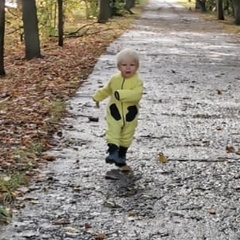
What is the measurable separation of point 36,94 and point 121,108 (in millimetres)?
4826

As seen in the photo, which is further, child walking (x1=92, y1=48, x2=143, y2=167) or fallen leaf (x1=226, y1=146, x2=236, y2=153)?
fallen leaf (x1=226, y1=146, x2=236, y2=153)

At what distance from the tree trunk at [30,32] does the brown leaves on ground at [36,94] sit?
0.84 feet

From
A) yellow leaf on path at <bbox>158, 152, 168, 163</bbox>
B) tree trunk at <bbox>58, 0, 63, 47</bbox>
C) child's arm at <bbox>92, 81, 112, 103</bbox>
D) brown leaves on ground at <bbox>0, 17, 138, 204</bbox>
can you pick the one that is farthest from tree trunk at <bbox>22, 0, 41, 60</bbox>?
child's arm at <bbox>92, 81, 112, 103</bbox>

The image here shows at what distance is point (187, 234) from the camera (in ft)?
15.6

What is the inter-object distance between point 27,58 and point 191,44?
746 cm

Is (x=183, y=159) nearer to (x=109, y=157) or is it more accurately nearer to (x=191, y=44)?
(x=109, y=157)

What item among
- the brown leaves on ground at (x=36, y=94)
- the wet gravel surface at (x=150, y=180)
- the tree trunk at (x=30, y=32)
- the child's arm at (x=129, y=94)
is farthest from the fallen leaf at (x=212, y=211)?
the tree trunk at (x=30, y=32)

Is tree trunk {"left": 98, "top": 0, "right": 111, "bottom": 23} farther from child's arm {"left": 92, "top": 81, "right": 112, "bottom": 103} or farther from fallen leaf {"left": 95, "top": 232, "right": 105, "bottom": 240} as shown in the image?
fallen leaf {"left": 95, "top": 232, "right": 105, "bottom": 240}

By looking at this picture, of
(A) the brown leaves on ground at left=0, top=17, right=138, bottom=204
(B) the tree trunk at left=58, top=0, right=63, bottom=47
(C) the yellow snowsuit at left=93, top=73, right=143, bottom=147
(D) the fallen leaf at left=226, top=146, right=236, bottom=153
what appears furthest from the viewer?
(B) the tree trunk at left=58, top=0, right=63, bottom=47

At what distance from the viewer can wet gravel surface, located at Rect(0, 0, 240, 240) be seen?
485 centimetres

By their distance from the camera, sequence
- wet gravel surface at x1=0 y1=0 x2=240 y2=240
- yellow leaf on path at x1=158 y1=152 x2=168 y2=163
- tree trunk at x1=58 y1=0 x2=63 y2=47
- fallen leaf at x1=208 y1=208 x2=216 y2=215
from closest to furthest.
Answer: wet gravel surface at x1=0 y1=0 x2=240 y2=240 < fallen leaf at x1=208 y1=208 x2=216 y2=215 < yellow leaf on path at x1=158 y1=152 x2=168 y2=163 < tree trunk at x1=58 y1=0 x2=63 y2=47

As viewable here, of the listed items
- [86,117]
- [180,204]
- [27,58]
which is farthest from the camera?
[27,58]

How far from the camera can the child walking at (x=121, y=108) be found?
248 inches

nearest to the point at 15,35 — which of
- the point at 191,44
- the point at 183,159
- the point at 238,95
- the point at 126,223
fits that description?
the point at 191,44
